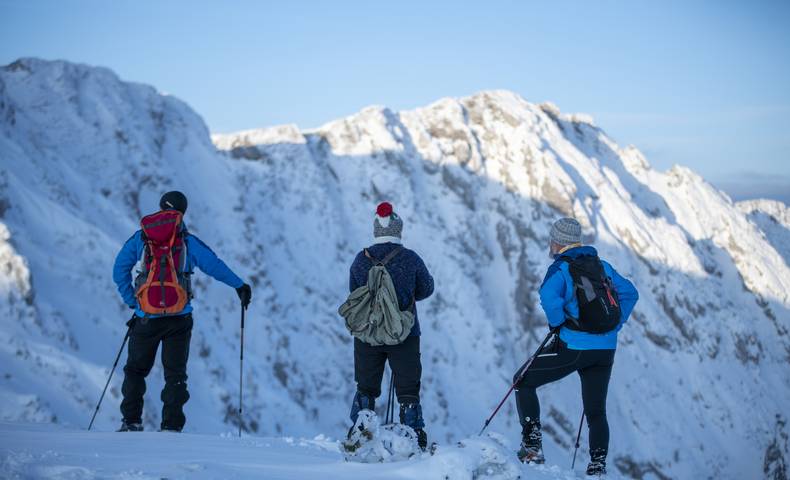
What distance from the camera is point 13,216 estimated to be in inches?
555

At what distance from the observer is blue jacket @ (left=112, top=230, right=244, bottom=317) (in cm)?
605

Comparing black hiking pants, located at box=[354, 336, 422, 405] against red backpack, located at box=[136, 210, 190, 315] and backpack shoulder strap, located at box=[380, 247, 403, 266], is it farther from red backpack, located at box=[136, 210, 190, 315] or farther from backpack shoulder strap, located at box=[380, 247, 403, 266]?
red backpack, located at box=[136, 210, 190, 315]

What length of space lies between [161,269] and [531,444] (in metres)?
3.86

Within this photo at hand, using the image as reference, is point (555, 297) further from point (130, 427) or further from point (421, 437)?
point (130, 427)

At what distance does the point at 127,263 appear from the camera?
6.08 m

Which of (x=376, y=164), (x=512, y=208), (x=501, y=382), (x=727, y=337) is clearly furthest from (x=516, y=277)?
(x=727, y=337)

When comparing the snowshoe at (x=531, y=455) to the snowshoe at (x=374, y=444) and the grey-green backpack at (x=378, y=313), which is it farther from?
the grey-green backpack at (x=378, y=313)

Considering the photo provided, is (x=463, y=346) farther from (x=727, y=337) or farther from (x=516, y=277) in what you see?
(x=727, y=337)

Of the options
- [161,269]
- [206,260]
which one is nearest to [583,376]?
[206,260]

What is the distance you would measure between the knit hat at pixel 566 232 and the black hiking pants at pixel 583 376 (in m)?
0.92

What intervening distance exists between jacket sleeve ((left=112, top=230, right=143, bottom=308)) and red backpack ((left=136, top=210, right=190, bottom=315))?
15 centimetres

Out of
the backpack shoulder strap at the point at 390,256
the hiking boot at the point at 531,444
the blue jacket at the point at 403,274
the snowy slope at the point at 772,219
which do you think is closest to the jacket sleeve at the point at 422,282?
the blue jacket at the point at 403,274

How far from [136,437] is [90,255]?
1132 cm

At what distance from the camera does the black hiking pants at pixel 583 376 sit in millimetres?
5480
